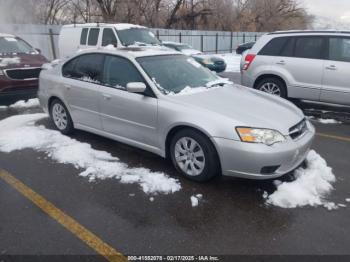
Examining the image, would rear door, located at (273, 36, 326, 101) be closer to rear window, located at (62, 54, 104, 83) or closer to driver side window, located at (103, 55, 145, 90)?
driver side window, located at (103, 55, 145, 90)

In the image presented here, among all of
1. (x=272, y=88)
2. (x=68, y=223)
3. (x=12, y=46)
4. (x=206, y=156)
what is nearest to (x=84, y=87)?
(x=206, y=156)

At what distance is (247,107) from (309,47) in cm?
403

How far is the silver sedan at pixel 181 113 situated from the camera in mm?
3787

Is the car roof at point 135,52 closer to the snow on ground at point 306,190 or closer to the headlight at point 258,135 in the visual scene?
the headlight at point 258,135

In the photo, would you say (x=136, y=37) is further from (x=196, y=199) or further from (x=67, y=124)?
(x=196, y=199)

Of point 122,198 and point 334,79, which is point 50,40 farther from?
point 122,198

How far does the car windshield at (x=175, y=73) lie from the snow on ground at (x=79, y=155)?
3.76 ft

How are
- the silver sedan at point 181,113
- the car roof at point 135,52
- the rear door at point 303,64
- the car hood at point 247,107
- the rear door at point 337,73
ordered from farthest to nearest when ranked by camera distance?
the rear door at point 303,64, the rear door at point 337,73, the car roof at point 135,52, the car hood at point 247,107, the silver sedan at point 181,113

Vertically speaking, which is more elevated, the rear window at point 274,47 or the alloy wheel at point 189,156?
the rear window at point 274,47

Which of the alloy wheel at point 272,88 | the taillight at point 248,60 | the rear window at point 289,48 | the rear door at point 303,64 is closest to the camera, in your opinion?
the rear door at point 303,64

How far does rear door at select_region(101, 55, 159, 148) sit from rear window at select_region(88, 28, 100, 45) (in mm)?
7117

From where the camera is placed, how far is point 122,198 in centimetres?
384

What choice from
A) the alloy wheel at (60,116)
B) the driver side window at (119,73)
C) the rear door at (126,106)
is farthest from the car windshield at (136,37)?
the rear door at (126,106)

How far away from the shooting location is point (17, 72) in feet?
27.3
